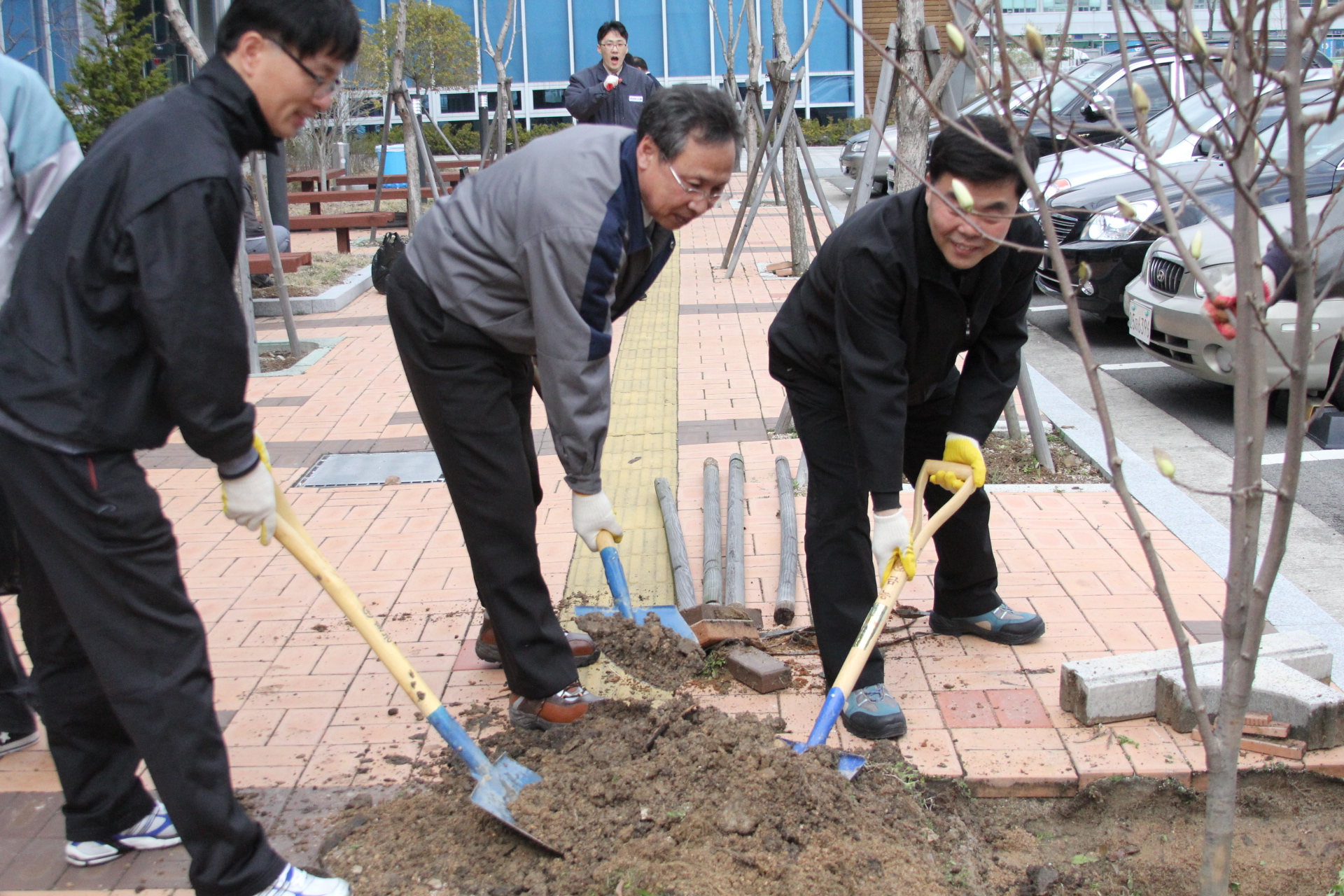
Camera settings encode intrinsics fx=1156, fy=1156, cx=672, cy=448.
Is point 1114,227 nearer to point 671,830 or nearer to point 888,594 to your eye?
point 888,594

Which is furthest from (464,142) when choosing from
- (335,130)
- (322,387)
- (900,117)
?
(900,117)

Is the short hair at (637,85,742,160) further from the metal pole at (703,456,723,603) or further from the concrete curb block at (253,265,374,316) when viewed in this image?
the concrete curb block at (253,265,374,316)

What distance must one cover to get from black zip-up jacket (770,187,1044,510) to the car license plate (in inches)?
137

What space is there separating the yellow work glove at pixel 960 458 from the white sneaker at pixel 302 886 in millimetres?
1854

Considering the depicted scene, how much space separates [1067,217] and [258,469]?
6.46m

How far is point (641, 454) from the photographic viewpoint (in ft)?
18.4

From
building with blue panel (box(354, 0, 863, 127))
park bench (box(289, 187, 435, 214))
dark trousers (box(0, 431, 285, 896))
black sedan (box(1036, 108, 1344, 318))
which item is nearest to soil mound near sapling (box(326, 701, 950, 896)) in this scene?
dark trousers (box(0, 431, 285, 896))

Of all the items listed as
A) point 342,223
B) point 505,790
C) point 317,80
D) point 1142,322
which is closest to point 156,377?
point 317,80

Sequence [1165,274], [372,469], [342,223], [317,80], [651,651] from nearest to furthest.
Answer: [317,80] < [651,651] < [372,469] < [1165,274] < [342,223]

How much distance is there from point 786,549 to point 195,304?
8.27 feet

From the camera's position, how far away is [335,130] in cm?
2048

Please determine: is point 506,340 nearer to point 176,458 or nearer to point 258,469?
point 258,469

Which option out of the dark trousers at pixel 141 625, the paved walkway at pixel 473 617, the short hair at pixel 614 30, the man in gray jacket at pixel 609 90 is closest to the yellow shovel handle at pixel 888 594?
the paved walkway at pixel 473 617

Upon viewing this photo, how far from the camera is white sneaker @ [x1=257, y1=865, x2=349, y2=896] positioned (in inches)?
94.3
